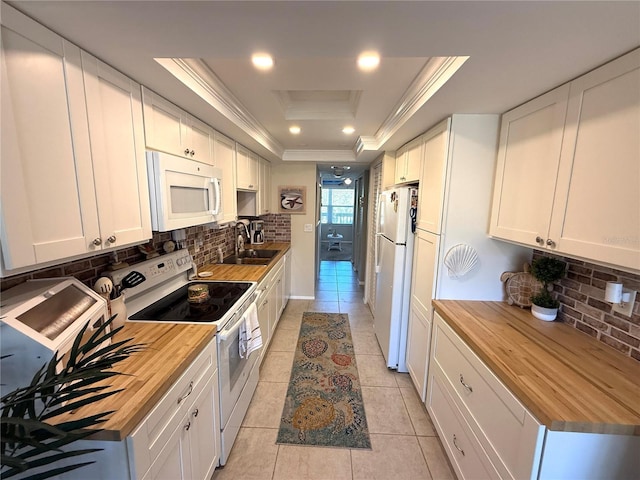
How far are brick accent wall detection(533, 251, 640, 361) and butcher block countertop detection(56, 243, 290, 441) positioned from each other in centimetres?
204

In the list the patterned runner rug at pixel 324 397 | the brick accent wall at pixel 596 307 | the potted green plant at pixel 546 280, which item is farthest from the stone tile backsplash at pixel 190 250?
the brick accent wall at pixel 596 307

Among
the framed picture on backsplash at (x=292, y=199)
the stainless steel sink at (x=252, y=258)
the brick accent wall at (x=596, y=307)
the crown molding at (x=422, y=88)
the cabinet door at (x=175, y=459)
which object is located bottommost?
the cabinet door at (x=175, y=459)

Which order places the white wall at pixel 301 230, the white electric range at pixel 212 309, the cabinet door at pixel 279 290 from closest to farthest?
the white electric range at pixel 212 309 < the cabinet door at pixel 279 290 < the white wall at pixel 301 230

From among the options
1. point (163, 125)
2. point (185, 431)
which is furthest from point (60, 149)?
point (185, 431)

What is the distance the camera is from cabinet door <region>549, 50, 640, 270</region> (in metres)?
0.98

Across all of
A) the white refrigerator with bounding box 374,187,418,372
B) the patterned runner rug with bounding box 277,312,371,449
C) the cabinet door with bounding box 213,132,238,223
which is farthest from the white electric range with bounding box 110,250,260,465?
the white refrigerator with bounding box 374,187,418,372

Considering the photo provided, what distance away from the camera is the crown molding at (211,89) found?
1274mm

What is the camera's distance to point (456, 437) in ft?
4.97

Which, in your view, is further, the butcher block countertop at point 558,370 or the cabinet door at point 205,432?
the cabinet door at point 205,432

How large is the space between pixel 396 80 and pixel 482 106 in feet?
1.77

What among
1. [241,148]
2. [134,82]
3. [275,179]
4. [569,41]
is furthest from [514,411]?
[275,179]

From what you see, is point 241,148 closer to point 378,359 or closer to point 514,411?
point 378,359

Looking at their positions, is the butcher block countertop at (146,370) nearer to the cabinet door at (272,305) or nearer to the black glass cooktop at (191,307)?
the black glass cooktop at (191,307)

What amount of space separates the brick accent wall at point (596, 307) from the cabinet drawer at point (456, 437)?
2.76 feet
